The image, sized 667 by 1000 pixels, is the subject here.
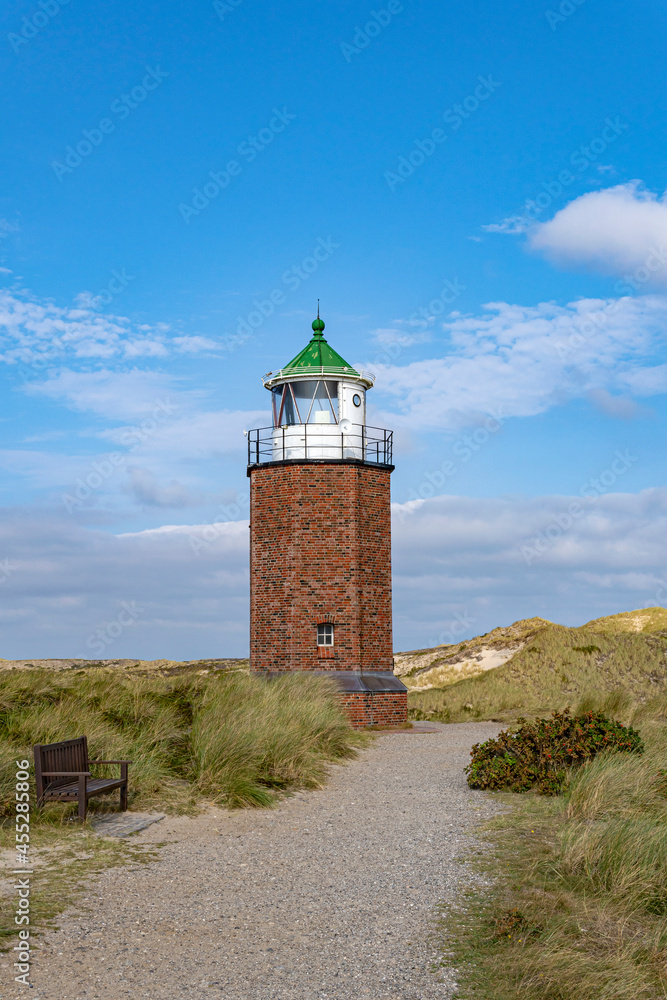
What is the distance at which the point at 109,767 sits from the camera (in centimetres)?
1092

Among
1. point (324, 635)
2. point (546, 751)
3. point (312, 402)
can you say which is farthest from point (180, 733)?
A: point (312, 402)

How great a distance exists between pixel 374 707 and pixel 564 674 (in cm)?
1334

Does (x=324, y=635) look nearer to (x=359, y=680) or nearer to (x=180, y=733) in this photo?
(x=359, y=680)

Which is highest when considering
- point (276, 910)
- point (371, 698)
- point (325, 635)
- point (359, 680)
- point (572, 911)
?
point (325, 635)

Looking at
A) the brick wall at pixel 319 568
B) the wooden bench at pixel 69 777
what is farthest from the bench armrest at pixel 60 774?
the brick wall at pixel 319 568

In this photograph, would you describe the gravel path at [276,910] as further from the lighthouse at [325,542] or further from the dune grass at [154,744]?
the lighthouse at [325,542]

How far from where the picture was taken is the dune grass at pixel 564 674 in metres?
27.8

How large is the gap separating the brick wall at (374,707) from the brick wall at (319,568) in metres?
0.72

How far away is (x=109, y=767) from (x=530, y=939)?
6.66m

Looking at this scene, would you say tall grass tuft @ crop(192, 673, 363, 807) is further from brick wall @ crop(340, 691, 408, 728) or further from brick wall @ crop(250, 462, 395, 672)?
brick wall @ crop(250, 462, 395, 672)

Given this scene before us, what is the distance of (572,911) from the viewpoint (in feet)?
20.0

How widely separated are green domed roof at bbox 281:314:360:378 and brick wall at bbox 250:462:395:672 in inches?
94.9

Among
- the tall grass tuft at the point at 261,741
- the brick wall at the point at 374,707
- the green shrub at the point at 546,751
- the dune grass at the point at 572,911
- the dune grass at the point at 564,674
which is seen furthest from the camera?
the dune grass at the point at 564,674

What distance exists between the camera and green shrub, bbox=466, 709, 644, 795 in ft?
38.0
